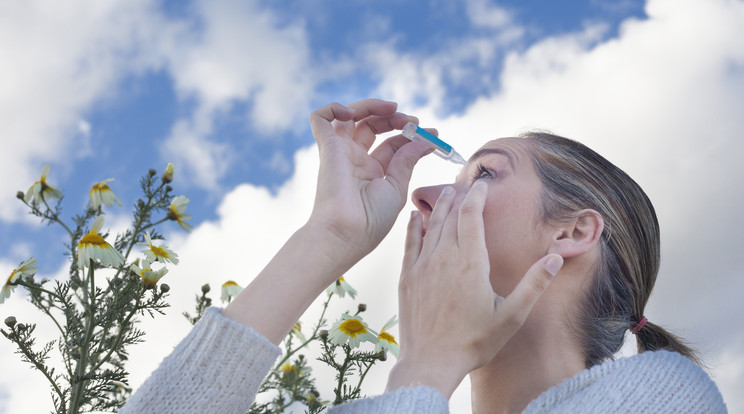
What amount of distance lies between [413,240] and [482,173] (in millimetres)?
367

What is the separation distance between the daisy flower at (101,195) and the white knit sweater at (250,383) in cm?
132

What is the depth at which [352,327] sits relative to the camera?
2.42 m

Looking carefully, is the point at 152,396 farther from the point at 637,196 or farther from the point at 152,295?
Answer: the point at 637,196

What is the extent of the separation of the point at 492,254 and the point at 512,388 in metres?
0.37

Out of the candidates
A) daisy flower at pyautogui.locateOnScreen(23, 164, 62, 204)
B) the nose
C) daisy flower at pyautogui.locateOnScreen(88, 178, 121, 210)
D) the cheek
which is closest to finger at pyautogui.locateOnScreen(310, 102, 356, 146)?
the nose

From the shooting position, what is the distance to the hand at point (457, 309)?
1.43 metres

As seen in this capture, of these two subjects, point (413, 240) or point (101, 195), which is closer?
point (413, 240)

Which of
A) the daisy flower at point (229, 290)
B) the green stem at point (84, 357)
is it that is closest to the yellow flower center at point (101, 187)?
the green stem at point (84, 357)

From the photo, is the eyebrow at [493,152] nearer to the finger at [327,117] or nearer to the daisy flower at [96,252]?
the finger at [327,117]

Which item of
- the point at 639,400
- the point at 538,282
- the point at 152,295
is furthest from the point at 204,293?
the point at 639,400

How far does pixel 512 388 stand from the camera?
68.2 inches

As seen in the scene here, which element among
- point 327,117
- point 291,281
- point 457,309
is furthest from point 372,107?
point 457,309

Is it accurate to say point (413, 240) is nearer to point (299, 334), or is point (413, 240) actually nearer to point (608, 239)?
point (608, 239)

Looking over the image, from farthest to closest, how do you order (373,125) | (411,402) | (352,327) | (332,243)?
(352,327), (373,125), (332,243), (411,402)
